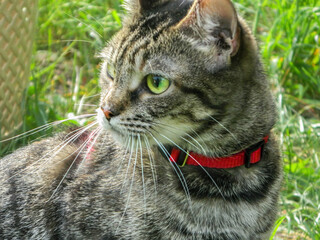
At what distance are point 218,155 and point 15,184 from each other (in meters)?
1.09

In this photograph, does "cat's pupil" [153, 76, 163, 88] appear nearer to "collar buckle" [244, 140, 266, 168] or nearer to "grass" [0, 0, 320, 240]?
"collar buckle" [244, 140, 266, 168]

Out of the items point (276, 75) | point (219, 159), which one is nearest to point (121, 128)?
point (219, 159)

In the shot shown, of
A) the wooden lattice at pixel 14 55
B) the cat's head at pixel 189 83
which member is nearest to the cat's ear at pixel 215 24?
the cat's head at pixel 189 83

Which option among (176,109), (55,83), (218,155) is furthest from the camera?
(55,83)

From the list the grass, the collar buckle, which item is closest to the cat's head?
the collar buckle

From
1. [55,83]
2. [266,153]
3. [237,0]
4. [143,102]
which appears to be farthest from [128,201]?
[237,0]

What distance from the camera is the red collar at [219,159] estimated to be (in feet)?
7.67

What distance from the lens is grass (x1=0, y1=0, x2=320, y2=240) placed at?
326 centimetres

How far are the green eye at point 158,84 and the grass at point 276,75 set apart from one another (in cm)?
93

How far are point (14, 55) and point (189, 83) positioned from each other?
1682 mm

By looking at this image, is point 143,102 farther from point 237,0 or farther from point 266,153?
point 237,0

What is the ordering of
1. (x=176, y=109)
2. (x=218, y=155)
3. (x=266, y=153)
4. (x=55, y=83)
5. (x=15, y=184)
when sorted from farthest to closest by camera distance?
(x=55, y=83) → (x=15, y=184) → (x=266, y=153) → (x=218, y=155) → (x=176, y=109)

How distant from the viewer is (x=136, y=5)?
2500 millimetres

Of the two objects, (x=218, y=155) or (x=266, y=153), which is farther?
(x=266, y=153)
